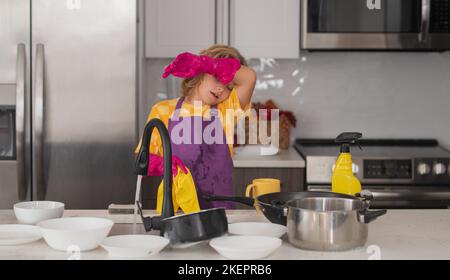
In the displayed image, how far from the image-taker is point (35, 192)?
11.0 feet

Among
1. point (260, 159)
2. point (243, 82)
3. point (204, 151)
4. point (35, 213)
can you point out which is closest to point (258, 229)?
point (35, 213)

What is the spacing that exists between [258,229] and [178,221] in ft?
0.92

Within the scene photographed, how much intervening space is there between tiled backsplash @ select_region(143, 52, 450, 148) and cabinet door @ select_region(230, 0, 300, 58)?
33 centimetres

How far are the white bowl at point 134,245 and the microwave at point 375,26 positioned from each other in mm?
2190

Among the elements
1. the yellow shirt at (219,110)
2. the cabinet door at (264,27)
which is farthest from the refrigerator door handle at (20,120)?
the cabinet door at (264,27)

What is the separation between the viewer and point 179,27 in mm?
3762

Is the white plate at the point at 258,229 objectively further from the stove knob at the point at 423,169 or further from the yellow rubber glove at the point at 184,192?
the stove knob at the point at 423,169

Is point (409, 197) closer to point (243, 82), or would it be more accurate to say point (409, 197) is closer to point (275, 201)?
point (243, 82)

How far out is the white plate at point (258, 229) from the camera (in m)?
1.82

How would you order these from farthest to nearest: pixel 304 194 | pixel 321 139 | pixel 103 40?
pixel 321 139 → pixel 103 40 → pixel 304 194

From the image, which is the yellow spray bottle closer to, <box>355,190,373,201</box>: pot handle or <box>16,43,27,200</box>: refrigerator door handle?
<box>355,190,373,201</box>: pot handle
